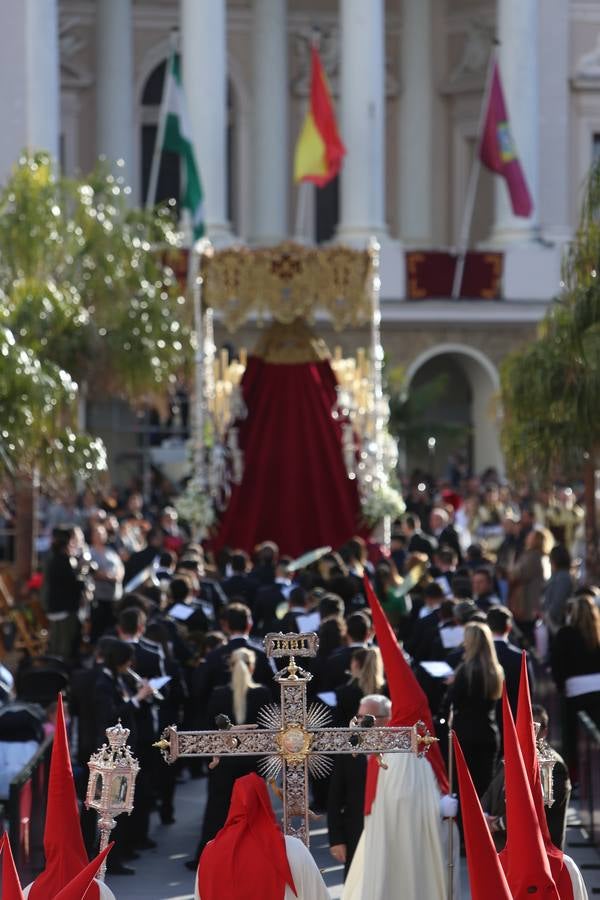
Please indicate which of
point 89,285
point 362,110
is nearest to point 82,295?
point 89,285

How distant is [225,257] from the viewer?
76.7 ft

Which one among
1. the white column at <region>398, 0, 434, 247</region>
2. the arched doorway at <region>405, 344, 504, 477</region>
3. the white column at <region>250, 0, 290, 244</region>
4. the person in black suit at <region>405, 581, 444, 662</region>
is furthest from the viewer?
the white column at <region>398, 0, 434, 247</region>

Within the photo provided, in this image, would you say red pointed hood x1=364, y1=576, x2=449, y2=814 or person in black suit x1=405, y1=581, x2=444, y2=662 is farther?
person in black suit x1=405, y1=581, x2=444, y2=662

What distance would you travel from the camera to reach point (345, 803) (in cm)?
1003

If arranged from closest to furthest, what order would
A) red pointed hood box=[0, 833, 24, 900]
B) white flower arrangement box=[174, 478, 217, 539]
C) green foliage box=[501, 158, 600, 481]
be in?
red pointed hood box=[0, 833, 24, 900] < green foliage box=[501, 158, 600, 481] < white flower arrangement box=[174, 478, 217, 539]

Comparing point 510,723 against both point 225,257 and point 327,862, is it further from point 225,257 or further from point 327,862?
point 225,257

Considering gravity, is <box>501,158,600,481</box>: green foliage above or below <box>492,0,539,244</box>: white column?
below

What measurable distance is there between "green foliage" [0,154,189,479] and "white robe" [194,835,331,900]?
1211 centimetres

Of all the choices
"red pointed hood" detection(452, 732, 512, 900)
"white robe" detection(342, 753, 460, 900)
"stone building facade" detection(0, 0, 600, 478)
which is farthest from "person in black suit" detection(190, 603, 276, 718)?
"stone building facade" detection(0, 0, 600, 478)

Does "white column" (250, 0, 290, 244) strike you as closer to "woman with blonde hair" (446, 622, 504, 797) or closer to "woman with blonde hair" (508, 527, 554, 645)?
"woman with blonde hair" (508, 527, 554, 645)

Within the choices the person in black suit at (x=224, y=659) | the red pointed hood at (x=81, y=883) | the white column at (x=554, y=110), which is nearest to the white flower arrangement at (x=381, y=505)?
the person in black suit at (x=224, y=659)

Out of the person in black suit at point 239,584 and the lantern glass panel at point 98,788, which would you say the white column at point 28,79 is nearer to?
the person in black suit at point 239,584

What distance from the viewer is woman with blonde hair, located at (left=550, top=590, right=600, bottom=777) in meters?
13.1

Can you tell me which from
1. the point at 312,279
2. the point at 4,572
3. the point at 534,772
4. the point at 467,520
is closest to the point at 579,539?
the point at 467,520
